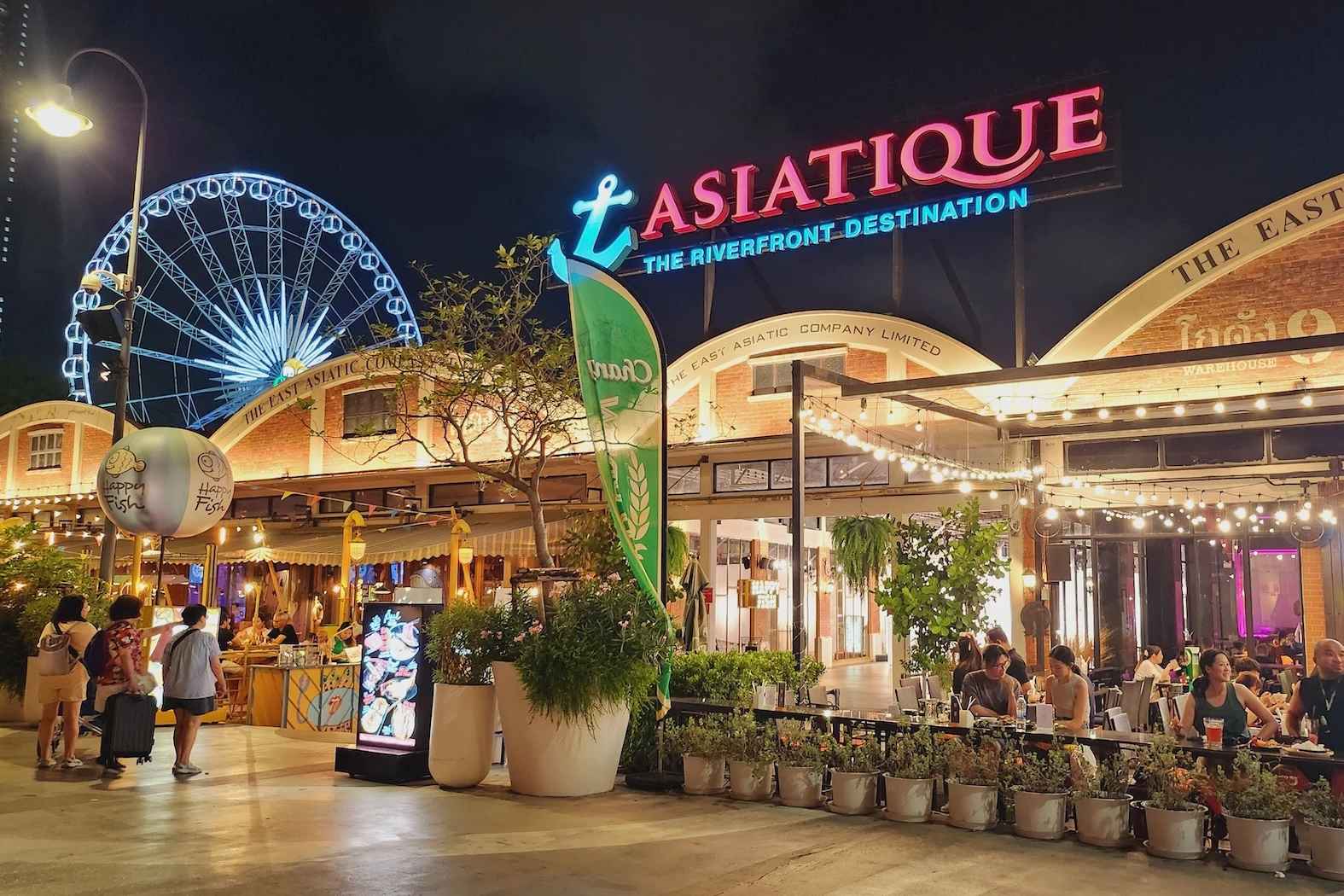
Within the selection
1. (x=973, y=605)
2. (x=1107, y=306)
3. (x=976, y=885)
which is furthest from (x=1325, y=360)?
(x=976, y=885)

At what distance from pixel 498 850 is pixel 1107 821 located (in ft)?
11.7

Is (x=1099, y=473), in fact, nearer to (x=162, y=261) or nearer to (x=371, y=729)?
(x=371, y=729)

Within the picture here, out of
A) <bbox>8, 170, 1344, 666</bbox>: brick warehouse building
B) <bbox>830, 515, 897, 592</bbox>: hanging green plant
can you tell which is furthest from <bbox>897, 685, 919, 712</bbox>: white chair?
<bbox>830, 515, 897, 592</bbox>: hanging green plant

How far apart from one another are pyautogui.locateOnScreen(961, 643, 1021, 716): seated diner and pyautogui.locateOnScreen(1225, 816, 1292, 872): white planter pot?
2.50 metres

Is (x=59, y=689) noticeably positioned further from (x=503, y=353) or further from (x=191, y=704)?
(x=503, y=353)

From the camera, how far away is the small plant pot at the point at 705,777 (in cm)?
793

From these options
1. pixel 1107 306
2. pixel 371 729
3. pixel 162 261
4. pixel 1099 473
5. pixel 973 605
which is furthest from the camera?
pixel 162 261

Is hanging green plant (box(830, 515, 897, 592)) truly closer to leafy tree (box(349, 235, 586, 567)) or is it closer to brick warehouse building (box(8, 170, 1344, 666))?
brick warehouse building (box(8, 170, 1344, 666))

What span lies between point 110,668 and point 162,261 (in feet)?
60.7

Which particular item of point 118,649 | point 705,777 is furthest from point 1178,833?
point 118,649

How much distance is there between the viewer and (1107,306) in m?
13.8

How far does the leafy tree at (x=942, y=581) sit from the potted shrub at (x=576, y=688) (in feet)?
14.0

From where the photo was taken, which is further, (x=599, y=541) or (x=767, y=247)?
(x=767, y=247)

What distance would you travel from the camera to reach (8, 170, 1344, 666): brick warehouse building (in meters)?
13.0
